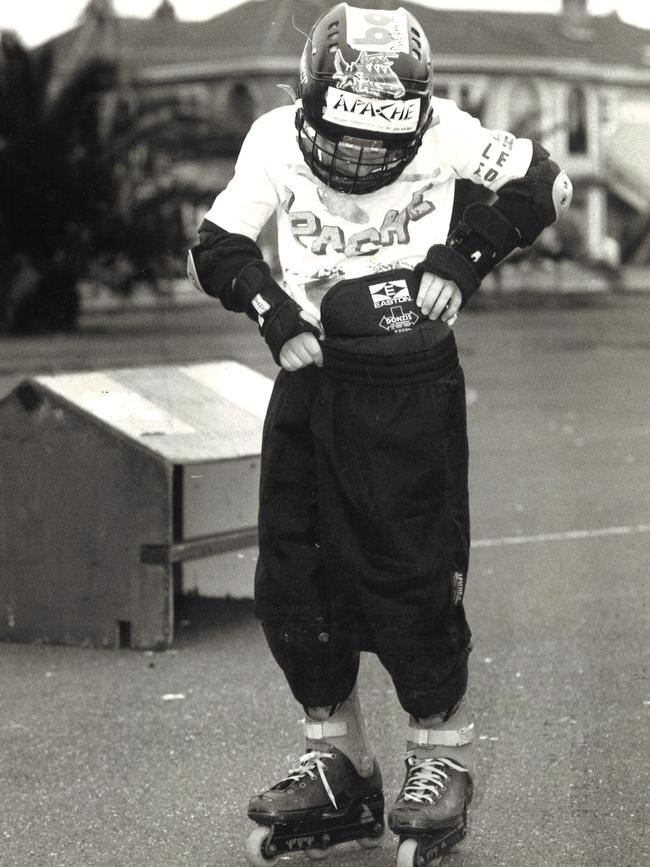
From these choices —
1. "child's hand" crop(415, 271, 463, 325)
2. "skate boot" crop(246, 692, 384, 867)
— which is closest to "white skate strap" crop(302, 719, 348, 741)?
"skate boot" crop(246, 692, 384, 867)

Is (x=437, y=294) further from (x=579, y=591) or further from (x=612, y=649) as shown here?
(x=579, y=591)

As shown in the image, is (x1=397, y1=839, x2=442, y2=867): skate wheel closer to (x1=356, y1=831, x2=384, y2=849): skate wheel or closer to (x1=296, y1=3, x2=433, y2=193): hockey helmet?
(x1=356, y1=831, x2=384, y2=849): skate wheel

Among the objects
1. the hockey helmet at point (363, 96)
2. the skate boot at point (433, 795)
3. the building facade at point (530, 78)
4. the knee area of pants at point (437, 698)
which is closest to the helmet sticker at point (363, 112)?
the hockey helmet at point (363, 96)

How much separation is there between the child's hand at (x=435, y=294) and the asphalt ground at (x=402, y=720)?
1.11m

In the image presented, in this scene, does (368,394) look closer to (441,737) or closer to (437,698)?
(437,698)

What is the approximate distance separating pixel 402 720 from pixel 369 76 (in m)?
1.87

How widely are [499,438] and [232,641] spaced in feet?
16.6

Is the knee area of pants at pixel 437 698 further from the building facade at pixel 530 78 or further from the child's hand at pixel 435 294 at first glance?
the building facade at pixel 530 78

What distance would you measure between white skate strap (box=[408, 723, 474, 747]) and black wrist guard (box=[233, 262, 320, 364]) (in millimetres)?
823

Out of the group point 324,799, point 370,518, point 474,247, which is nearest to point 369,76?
point 474,247

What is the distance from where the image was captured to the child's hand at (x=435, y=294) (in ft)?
9.98

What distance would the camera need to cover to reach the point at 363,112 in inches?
115

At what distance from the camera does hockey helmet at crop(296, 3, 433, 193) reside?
2920mm

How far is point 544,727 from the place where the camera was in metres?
4.02
